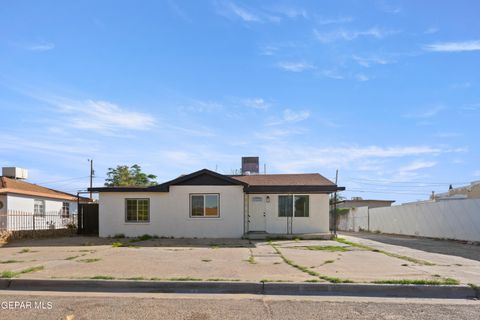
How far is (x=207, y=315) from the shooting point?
6.95 metres

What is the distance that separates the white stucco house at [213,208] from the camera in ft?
75.9

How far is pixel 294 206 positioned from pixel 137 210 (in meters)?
8.24

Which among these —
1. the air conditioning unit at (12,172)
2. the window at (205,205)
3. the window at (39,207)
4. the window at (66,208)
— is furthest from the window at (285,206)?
the air conditioning unit at (12,172)

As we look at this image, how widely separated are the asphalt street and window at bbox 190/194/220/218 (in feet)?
48.0

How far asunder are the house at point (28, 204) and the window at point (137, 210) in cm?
488

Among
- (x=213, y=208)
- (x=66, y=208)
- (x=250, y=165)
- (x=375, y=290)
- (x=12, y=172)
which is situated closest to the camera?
(x=375, y=290)

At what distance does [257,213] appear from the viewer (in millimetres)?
24172

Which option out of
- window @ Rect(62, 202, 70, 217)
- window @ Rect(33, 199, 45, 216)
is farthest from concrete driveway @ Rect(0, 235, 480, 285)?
window @ Rect(62, 202, 70, 217)

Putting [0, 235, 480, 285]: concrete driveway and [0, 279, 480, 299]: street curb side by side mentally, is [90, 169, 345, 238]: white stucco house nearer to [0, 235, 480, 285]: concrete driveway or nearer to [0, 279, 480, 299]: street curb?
[0, 235, 480, 285]: concrete driveway

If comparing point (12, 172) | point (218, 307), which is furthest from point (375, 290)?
point (12, 172)

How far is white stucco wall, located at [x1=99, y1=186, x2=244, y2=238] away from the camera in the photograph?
75.8 feet

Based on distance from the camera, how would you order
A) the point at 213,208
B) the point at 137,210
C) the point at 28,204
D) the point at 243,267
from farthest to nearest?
the point at 28,204 < the point at 137,210 < the point at 213,208 < the point at 243,267

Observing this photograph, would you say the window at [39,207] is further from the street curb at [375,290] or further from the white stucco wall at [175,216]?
the street curb at [375,290]

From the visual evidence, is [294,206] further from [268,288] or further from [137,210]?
[268,288]
